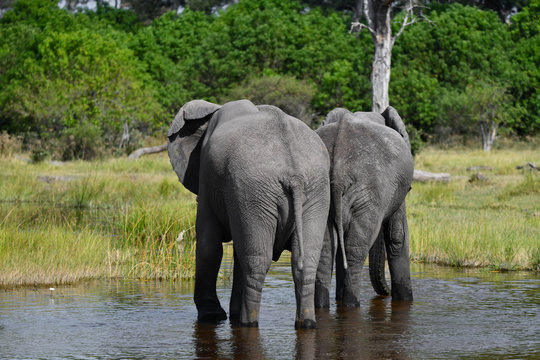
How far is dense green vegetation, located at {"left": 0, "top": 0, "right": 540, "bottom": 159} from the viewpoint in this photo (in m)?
36.2

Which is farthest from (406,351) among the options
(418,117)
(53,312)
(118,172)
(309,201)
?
(418,117)

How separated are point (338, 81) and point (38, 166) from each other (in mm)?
20878

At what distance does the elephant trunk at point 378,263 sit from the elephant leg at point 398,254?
9cm

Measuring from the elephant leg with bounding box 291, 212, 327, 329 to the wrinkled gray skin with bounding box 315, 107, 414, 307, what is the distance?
2.10 ft

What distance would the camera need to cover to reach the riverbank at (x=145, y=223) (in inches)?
399

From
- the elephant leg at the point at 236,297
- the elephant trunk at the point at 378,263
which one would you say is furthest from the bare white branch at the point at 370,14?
the elephant leg at the point at 236,297

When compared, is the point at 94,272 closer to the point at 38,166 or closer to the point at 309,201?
the point at 309,201

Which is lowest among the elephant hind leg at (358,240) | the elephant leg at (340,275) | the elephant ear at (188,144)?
the elephant leg at (340,275)

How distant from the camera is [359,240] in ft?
26.1

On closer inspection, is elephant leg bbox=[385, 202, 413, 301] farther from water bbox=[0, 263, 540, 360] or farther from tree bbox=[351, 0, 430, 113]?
tree bbox=[351, 0, 430, 113]

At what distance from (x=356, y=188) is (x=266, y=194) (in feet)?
4.59

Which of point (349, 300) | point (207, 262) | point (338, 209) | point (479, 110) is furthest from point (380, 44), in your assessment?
point (207, 262)

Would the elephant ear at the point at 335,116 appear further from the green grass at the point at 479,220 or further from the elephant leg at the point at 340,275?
the green grass at the point at 479,220

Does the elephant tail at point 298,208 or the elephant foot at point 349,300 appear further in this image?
the elephant foot at point 349,300
